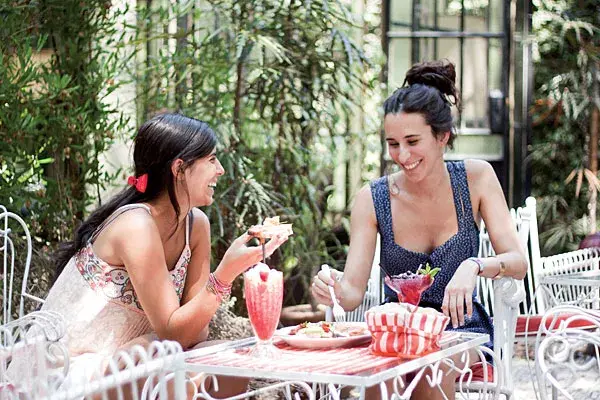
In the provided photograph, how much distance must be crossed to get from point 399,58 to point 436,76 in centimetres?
351

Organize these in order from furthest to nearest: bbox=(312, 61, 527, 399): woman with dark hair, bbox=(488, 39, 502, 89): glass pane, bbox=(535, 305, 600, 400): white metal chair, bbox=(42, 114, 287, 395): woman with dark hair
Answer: bbox=(488, 39, 502, 89): glass pane
bbox=(312, 61, 527, 399): woman with dark hair
bbox=(42, 114, 287, 395): woman with dark hair
bbox=(535, 305, 600, 400): white metal chair

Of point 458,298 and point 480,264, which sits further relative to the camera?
point 480,264

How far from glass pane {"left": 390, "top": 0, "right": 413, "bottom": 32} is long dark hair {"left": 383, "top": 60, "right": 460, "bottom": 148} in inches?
136

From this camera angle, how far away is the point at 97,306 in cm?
267

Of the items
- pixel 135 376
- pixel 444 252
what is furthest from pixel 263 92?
pixel 135 376

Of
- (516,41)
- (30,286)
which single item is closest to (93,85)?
(30,286)

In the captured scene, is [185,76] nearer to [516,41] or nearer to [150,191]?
[150,191]

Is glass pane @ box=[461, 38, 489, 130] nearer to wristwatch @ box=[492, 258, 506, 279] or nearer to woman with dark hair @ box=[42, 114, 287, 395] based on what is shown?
wristwatch @ box=[492, 258, 506, 279]

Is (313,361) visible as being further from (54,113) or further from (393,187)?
(54,113)

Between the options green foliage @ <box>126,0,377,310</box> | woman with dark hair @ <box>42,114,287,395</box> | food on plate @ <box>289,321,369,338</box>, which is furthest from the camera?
green foliage @ <box>126,0,377,310</box>

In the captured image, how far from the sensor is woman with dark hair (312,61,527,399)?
3.00 metres

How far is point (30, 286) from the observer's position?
3.93 metres

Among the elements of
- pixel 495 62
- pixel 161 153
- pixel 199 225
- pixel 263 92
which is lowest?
pixel 199 225

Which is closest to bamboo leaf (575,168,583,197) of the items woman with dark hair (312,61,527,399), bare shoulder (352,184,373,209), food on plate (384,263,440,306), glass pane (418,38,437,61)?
glass pane (418,38,437,61)
